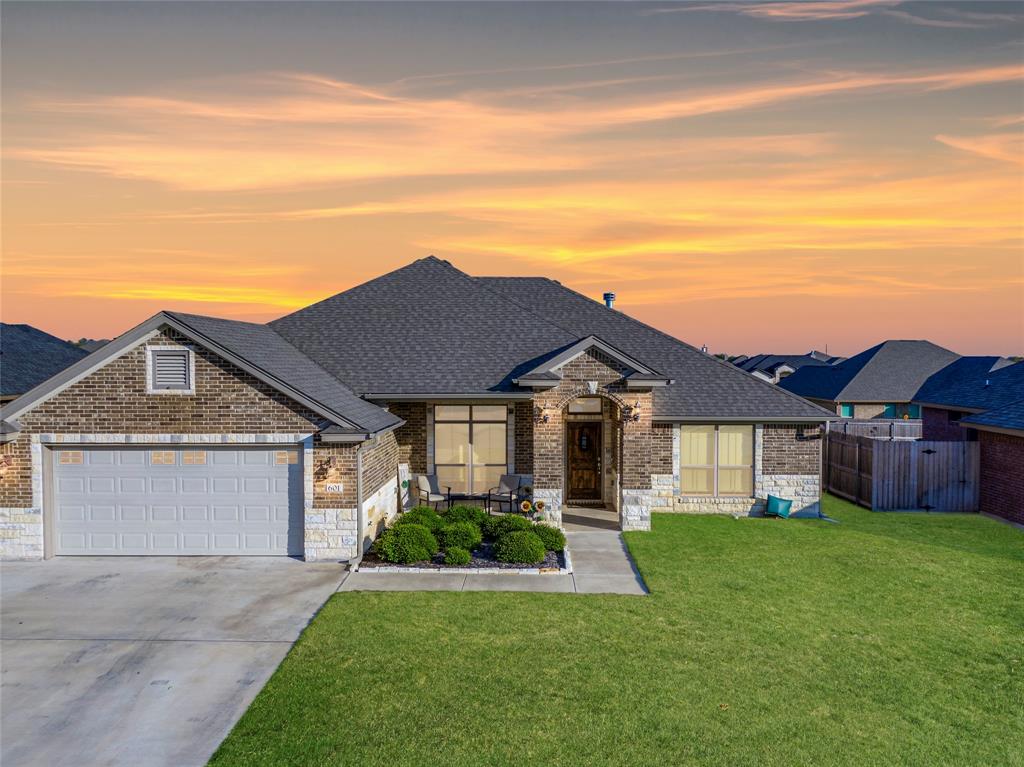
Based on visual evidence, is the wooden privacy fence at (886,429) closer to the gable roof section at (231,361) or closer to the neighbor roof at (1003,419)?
the neighbor roof at (1003,419)

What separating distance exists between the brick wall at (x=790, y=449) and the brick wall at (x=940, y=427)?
961 cm

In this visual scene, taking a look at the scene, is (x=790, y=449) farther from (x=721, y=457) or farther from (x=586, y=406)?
(x=586, y=406)

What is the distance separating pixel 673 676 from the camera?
884 centimetres

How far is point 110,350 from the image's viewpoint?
13828 mm

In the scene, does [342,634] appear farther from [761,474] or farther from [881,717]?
[761,474]

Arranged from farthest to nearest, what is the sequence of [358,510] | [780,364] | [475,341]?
[780,364]
[475,341]
[358,510]

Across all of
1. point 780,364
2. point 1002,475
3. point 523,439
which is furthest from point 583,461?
point 780,364

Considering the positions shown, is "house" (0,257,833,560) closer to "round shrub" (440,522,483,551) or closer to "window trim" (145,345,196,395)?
"window trim" (145,345,196,395)

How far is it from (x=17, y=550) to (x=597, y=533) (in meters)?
12.6

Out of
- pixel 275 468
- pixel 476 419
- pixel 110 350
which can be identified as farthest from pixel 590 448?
pixel 110 350

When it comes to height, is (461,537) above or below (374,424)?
below

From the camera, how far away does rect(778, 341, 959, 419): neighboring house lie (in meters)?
41.1

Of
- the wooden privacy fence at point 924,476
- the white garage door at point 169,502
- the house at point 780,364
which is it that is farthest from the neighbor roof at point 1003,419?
the house at point 780,364

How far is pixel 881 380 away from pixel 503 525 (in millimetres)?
35409
